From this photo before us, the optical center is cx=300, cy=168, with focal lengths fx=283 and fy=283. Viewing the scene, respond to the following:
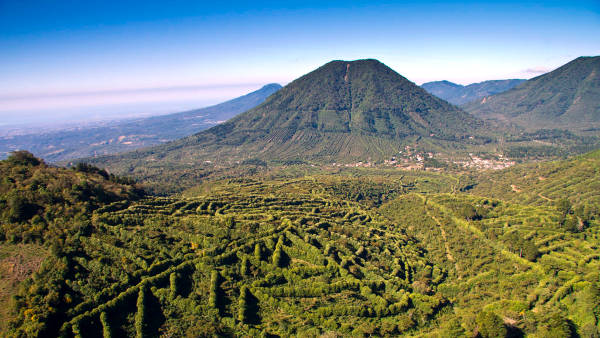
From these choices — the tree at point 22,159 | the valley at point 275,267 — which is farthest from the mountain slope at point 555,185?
the tree at point 22,159

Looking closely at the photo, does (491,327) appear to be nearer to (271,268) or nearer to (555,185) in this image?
(271,268)

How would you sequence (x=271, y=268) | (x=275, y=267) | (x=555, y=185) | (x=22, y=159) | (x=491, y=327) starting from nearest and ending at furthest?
1. (x=491, y=327)
2. (x=271, y=268)
3. (x=275, y=267)
4. (x=22, y=159)
5. (x=555, y=185)

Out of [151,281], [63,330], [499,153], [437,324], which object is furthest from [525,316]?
[499,153]

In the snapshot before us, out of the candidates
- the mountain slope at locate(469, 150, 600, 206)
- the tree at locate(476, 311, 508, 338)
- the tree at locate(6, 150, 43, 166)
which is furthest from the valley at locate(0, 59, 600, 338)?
the mountain slope at locate(469, 150, 600, 206)

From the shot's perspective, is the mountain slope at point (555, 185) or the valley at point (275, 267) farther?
the mountain slope at point (555, 185)

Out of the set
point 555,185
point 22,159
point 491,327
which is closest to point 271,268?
point 491,327

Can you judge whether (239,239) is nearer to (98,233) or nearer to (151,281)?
(151,281)

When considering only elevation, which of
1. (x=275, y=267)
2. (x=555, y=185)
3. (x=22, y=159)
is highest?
(x=22, y=159)

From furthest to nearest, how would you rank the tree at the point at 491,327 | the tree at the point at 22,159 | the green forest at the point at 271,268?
the tree at the point at 22,159 → the green forest at the point at 271,268 → the tree at the point at 491,327

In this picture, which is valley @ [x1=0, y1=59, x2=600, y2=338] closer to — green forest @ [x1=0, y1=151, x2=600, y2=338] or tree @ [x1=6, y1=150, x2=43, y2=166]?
green forest @ [x1=0, y1=151, x2=600, y2=338]

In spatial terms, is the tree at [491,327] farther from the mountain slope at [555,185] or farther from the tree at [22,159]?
Result: the tree at [22,159]
